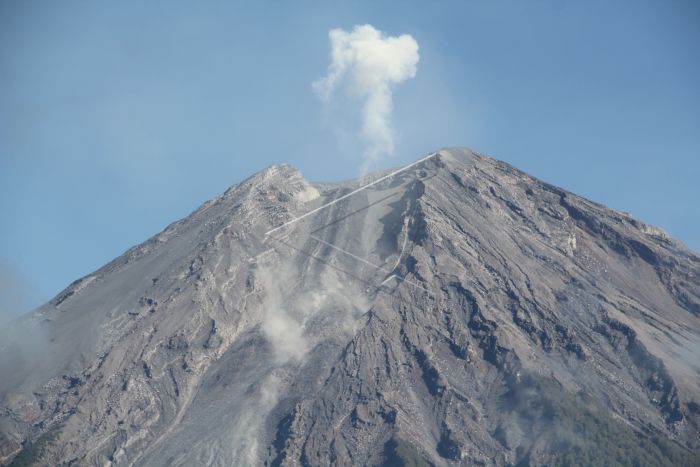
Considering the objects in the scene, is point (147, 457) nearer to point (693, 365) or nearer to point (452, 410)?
point (452, 410)

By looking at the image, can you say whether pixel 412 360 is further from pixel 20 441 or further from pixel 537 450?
pixel 20 441

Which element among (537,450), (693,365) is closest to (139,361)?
(537,450)

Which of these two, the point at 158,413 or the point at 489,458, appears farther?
the point at 158,413

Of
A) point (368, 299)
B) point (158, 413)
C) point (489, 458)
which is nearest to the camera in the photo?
point (489, 458)

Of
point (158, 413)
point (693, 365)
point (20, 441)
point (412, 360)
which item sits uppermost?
point (693, 365)

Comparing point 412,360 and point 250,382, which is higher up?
point 412,360

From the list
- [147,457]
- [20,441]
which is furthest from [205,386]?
[20,441]

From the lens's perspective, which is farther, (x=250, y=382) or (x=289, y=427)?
(x=250, y=382)

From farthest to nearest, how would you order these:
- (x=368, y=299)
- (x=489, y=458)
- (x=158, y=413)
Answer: (x=368, y=299) < (x=158, y=413) < (x=489, y=458)

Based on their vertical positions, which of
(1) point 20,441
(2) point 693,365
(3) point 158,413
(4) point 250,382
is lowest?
(1) point 20,441
